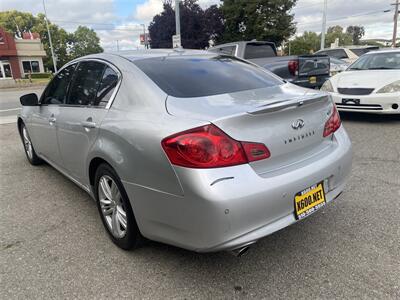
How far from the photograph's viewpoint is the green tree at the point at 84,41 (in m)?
94.1

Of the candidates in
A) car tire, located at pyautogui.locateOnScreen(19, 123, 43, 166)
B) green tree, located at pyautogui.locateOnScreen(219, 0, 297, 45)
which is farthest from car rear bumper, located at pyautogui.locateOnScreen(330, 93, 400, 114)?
Answer: green tree, located at pyautogui.locateOnScreen(219, 0, 297, 45)

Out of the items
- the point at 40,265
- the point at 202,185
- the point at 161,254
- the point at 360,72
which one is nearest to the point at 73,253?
the point at 40,265

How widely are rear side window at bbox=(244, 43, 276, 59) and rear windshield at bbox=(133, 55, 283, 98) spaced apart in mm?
6388

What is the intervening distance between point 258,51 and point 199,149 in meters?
8.36

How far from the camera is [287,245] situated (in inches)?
108

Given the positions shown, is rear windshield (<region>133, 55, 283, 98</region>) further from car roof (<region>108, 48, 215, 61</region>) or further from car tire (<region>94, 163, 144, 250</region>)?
car tire (<region>94, 163, 144, 250</region>)

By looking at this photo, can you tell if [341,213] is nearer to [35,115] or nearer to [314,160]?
[314,160]

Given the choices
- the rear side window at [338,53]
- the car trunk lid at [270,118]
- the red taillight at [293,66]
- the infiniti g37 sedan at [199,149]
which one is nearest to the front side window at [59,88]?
the infiniti g37 sedan at [199,149]

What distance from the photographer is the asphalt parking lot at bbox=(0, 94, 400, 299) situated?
2273 millimetres

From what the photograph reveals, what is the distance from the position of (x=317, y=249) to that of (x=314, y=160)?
743 millimetres

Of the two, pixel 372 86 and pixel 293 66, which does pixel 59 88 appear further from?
pixel 293 66

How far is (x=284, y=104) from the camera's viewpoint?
7.52 feet

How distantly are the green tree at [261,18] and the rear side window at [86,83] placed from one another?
31750mm

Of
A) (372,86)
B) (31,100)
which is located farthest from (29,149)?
(372,86)
